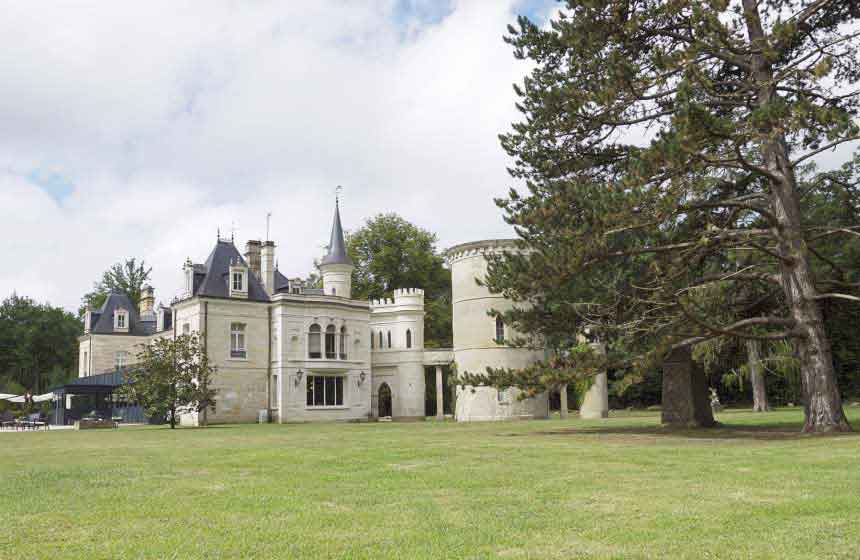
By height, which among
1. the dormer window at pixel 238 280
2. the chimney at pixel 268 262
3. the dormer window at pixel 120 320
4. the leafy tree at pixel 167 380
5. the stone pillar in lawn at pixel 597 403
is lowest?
the stone pillar in lawn at pixel 597 403

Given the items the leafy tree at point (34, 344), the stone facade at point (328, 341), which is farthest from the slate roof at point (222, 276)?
the leafy tree at point (34, 344)

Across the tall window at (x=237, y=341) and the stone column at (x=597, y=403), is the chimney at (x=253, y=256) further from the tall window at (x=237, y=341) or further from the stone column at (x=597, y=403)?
the stone column at (x=597, y=403)

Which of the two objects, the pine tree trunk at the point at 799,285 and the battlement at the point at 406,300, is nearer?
the pine tree trunk at the point at 799,285

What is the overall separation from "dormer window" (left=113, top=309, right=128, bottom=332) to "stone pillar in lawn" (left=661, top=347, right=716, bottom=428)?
3954 centimetres

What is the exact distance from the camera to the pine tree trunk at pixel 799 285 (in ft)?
55.6

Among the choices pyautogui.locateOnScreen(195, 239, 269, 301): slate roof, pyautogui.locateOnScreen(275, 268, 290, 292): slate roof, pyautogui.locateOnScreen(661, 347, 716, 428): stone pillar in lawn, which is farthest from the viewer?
pyautogui.locateOnScreen(275, 268, 290, 292): slate roof

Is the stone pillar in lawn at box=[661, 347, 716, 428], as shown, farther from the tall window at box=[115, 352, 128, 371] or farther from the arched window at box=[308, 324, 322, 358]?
the tall window at box=[115, 352, 128, 371]

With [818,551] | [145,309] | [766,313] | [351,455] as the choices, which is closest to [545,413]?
[766,313]

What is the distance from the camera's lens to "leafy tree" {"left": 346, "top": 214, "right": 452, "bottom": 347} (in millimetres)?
56781

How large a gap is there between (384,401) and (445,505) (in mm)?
40904

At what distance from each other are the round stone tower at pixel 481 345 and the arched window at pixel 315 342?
7.84 m

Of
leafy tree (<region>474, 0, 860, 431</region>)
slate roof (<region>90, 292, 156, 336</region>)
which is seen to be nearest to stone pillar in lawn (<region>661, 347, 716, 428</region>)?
leafy tree (<region>474, 0, 860, 431</region>)

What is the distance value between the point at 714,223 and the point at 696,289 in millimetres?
2341

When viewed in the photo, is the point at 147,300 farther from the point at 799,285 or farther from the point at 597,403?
the point at 799,285
